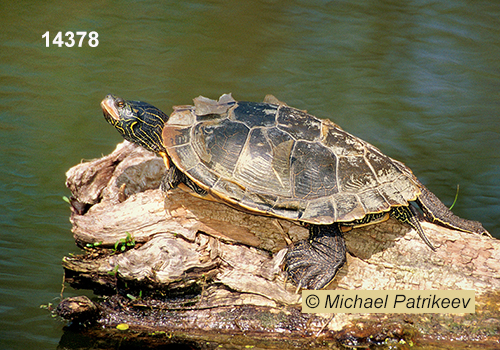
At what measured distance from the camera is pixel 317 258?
416cm

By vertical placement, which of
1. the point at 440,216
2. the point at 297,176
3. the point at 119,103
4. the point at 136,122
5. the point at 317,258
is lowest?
the point at 317,258

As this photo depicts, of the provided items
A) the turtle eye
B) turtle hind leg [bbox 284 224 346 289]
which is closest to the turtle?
turtle hind leg [bbox 284 224 346 289]

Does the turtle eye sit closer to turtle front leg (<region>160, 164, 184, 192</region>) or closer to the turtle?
the turtle

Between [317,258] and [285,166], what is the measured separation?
917 mm

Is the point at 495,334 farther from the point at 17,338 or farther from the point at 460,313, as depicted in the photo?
the point at 17,338

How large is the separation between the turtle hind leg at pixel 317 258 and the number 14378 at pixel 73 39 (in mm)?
7581

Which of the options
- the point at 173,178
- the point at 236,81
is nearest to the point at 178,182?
the point at 173,178

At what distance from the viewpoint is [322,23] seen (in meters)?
11.3

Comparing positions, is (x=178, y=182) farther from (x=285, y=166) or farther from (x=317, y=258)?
(x=317, y=258)

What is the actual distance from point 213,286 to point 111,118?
2.18 m

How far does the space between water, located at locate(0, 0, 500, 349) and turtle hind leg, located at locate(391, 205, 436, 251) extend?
2.66 meters

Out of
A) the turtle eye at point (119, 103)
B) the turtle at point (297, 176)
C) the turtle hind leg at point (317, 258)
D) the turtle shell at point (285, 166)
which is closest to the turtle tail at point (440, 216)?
the turtle at point (297, 176)

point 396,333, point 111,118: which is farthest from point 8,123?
point 396,333

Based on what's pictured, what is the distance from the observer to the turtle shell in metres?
4.14
